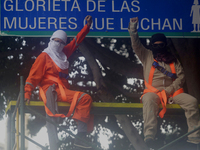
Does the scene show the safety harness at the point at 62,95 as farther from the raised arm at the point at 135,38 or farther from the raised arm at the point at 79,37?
the raised arm at the point at 135,38

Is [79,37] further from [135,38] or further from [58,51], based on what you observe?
[135,38]

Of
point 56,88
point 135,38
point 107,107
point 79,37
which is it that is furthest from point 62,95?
point 135,38

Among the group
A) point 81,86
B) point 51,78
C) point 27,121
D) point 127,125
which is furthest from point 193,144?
point 27,121

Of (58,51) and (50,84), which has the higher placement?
(58,51)

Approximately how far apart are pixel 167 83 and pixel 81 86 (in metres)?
5.05

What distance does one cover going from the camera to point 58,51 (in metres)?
7.19

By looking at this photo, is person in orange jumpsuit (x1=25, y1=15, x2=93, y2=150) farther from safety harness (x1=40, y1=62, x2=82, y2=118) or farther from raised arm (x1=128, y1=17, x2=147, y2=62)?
raised arm (x1=128, y1=17, x2=147, y2=62)

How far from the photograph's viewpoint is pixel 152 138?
608 centimetres

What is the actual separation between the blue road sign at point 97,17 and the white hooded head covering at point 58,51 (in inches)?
15.0

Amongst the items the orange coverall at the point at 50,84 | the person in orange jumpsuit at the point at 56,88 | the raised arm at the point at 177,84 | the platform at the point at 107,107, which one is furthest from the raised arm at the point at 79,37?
the raised arm at the point at 177,84

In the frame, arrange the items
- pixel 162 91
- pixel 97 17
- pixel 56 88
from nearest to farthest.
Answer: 1. pixel 162 91
2. pixel 56 88
3. pixel 97 17

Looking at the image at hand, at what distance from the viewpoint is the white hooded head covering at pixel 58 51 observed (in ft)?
23.1

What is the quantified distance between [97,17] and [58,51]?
3.54 feet

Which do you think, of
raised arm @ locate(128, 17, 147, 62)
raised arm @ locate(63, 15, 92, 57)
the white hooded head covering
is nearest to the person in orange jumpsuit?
the white hooded head covering
